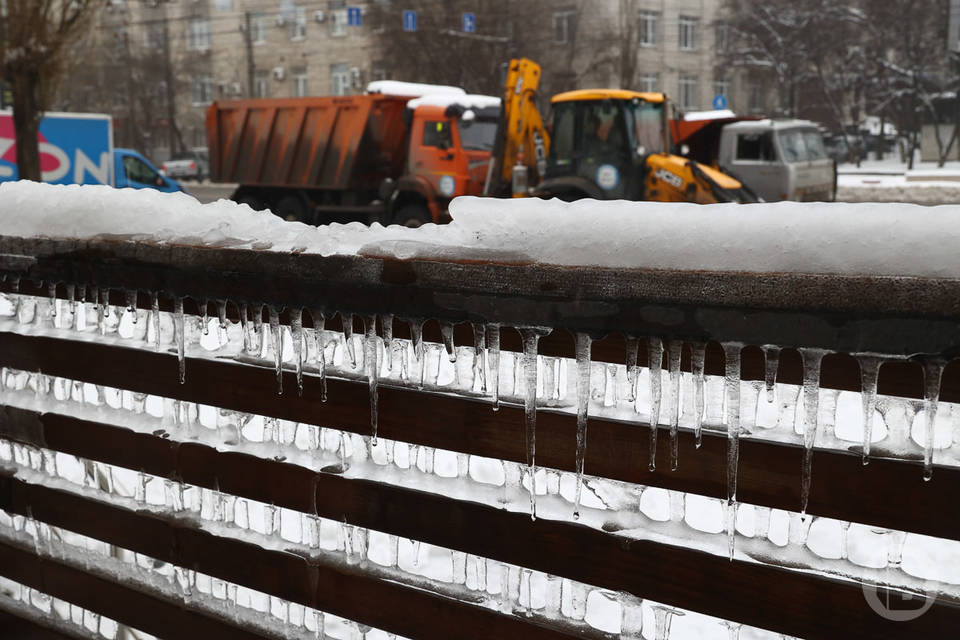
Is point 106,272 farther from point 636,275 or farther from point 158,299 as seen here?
point 636,275

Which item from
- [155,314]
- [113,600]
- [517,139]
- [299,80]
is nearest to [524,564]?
[155,314]

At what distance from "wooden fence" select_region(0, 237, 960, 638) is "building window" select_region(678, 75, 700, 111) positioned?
46.9 meters

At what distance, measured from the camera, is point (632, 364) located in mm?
1563

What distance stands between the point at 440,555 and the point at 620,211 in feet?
3.79

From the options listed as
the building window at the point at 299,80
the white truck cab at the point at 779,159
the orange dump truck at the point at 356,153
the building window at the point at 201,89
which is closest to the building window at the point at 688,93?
the building window at the point at 299,80

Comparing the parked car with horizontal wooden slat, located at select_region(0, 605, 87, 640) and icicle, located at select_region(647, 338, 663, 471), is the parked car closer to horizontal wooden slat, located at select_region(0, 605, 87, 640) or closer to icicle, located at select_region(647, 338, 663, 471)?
horizontal wooden slat, located at select_region(0, 605, 87, 640)

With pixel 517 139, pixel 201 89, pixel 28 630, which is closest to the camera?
pixel 28 630

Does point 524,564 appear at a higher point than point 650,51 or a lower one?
lower

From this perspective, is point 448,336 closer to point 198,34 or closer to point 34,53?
point 34,53

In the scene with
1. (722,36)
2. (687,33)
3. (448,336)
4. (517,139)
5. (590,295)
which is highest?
(687,33)

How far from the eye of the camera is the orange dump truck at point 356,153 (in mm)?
15805

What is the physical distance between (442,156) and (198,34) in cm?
4263

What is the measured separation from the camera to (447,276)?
1668 millimetres

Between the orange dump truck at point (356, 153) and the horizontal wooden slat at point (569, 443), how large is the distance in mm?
13339
